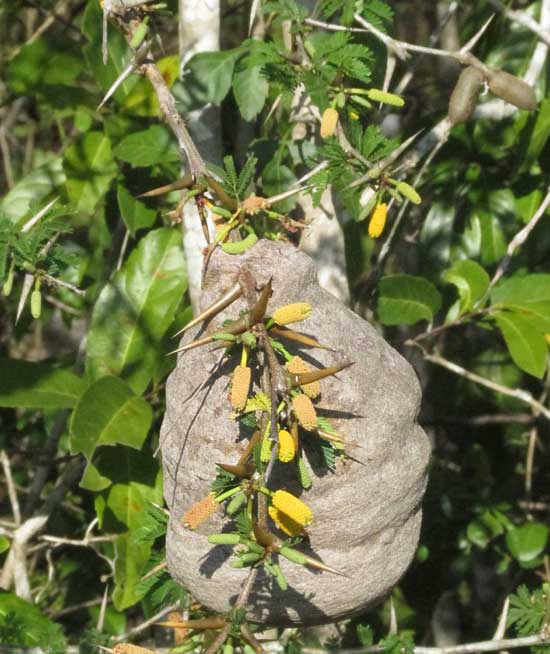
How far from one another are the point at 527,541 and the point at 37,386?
5.45ft

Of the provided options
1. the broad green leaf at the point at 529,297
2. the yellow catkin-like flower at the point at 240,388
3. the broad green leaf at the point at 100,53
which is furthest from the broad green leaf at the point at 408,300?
the yellow catkin-like flower at the point at 240,388

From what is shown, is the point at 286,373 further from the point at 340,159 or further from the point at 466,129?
the point at 466,129

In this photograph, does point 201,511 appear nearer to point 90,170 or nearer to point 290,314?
point 290,314

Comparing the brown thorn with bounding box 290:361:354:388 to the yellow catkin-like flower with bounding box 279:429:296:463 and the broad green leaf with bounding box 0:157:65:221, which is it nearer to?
the yellow catkin-like flower with bounding box 279:429:296:463

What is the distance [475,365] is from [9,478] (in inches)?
62.1

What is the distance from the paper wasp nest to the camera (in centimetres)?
185

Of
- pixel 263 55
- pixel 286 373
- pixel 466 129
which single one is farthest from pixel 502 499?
pixel 286 373

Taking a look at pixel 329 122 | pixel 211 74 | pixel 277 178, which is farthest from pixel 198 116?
pixel 329 122

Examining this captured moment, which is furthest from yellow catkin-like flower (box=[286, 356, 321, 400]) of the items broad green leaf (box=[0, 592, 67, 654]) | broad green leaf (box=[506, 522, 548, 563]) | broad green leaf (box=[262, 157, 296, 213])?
broad green leaf (box=[506, 522, 548, 563])

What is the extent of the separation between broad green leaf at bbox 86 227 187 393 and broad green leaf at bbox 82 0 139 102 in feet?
1.41

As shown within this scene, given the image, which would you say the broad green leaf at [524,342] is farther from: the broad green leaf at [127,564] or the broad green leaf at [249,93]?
the broad green leaf at [127,564]

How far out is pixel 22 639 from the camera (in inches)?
102

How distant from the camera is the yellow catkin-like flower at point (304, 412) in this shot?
1.63 m

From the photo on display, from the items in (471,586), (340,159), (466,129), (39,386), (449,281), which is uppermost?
(340,159)
